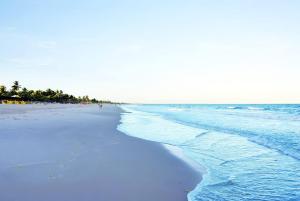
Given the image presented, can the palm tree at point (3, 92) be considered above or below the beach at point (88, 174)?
above

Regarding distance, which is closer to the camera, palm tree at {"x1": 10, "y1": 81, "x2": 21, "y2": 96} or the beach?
the beach

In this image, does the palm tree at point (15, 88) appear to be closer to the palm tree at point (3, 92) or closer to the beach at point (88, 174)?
the palm tree at point (3, 92)

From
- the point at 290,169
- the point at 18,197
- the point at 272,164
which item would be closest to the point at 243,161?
the point at 272,164

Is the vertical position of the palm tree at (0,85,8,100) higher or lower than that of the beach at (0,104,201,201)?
higher

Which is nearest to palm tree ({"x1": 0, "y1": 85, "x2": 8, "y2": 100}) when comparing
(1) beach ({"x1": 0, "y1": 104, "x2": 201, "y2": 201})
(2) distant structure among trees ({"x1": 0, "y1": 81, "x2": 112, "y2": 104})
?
(2) distant structure among trees ({"x1": 0, "y1": 81, "x2": 112, "y2": 104})

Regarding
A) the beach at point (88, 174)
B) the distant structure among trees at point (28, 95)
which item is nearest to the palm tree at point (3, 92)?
the distant structure among trees at point (28, 95)

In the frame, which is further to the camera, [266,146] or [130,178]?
[266,146]

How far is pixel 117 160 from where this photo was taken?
30.4 feet

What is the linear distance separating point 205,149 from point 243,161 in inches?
111

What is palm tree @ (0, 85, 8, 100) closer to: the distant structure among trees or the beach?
the distant structure among trees

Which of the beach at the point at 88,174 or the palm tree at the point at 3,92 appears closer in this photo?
the beach at the point at 88,174

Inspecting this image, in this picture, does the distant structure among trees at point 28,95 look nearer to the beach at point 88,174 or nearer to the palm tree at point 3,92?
the palm tree at point 3,92

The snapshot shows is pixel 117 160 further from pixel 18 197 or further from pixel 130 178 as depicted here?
pixel 18 197

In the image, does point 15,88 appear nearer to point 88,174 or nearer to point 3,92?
point 3,92
